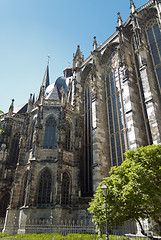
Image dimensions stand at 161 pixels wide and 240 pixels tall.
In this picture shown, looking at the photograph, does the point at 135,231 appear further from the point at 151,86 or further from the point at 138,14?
the point at 138,14

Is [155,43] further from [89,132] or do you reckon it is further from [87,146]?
[87,146]

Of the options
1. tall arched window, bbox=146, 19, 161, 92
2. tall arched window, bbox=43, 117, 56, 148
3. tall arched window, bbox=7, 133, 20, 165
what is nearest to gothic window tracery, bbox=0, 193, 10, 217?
tall arched window, bbox=7, 133, 20, 165

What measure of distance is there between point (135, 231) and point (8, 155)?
18520mm

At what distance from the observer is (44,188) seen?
18.3 meters

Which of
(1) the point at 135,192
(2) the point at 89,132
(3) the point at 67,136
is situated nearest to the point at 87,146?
(2) the point at 89,132

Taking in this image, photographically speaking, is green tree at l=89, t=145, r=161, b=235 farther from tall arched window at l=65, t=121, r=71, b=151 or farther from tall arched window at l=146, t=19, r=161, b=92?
tall arched window at l=65, t=121, r=71, b=151

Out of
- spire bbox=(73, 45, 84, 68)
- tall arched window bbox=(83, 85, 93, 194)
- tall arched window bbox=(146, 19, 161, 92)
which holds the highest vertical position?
spire bbox=(73, 45, 84, 68)

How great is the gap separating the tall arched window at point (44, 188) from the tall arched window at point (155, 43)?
13926 millimetres

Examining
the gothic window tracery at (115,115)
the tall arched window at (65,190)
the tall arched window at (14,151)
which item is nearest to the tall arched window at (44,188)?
the tall arched window at (65,190)

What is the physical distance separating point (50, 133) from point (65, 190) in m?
6.15

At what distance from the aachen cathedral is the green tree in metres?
4.02

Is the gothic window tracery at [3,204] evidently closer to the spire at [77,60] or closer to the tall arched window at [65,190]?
the tall arched window at [65,190]

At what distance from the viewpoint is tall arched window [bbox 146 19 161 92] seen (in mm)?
19031

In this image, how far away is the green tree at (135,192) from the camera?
9742 mm
